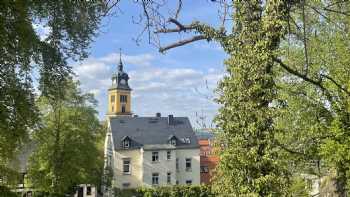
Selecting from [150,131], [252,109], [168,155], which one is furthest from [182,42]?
[150,131]

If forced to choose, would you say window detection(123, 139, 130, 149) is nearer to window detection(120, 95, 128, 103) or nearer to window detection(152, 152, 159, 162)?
window detection(152, 152, 159, 162)

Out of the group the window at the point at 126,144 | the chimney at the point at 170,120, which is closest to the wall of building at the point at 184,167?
the chimney at the point at 170,120

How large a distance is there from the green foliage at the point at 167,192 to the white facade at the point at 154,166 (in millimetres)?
2682

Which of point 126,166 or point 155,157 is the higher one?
point 155,157

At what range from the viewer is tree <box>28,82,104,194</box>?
33031 millimetres

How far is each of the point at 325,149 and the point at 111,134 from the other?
3991cm

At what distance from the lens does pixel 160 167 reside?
51.8 m

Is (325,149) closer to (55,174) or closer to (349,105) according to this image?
(349,105)

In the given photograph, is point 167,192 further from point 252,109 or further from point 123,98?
point 123,98

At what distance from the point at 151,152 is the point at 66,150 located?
64.5ft

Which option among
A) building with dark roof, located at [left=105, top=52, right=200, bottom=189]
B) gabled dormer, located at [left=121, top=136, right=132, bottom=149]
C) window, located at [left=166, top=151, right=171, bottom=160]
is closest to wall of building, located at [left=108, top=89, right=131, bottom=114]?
building with dark roof, located at [left=105, top=52, right=200, bottom=189]

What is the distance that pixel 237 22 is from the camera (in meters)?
7.51

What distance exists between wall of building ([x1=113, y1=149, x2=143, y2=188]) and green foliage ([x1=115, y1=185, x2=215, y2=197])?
8.66 feet

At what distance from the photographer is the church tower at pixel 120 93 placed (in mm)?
95750
